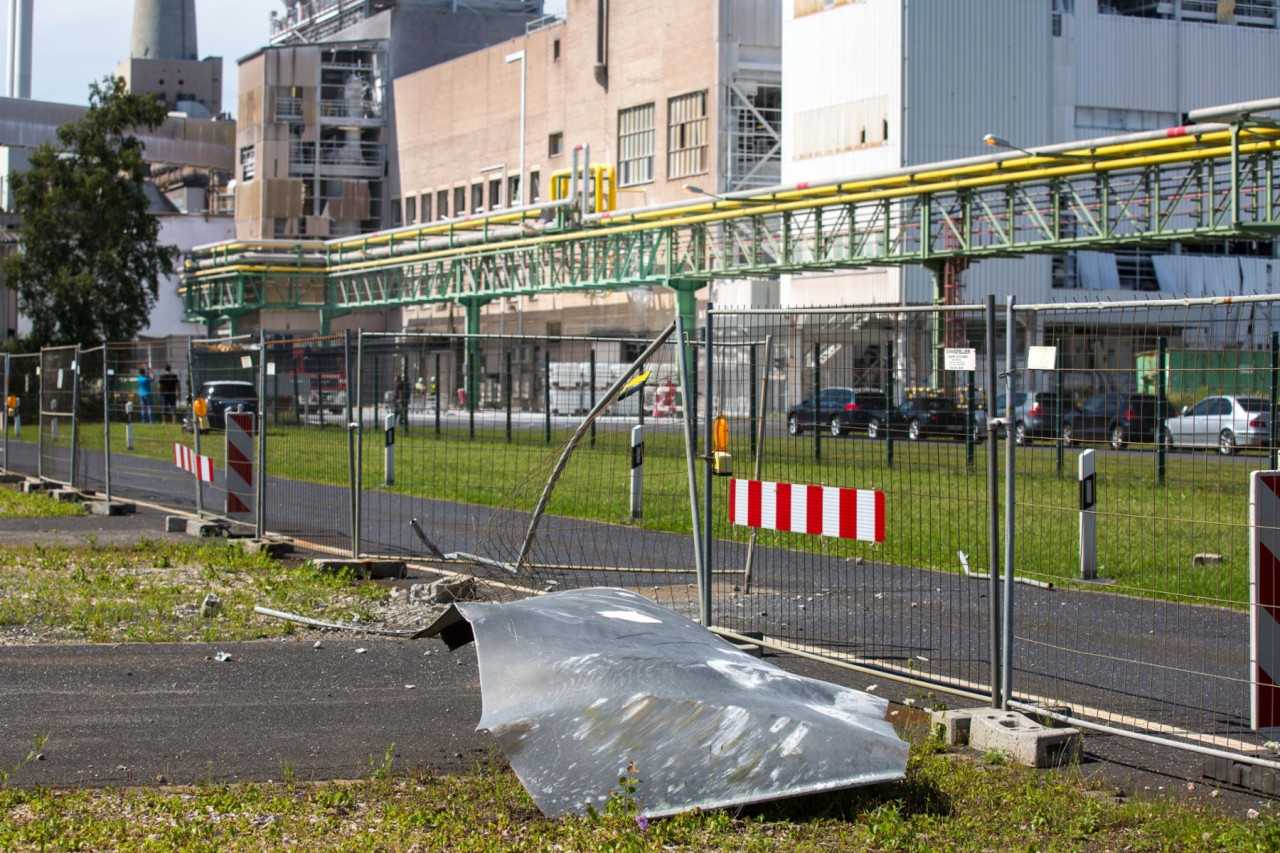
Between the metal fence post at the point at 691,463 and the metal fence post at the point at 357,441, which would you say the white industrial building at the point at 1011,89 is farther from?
the metal fence post at the point at 691,463

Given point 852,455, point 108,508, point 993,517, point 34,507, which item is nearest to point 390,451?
point 108,508

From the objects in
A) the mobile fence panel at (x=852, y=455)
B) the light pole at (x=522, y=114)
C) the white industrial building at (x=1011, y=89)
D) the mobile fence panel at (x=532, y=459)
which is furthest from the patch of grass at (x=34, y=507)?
the light pole at (x=522, y=114)

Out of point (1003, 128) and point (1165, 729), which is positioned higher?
point (1003, 128)

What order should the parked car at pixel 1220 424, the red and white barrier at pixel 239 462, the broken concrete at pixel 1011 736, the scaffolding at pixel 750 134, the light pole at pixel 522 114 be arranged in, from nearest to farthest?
the broken concrete at pixel 1011 736 < the parked car at pixel 1220 424 < the red and white barrier at pixel 239 462 < the scaffolding at pixel 750 134 < the light pole at pixel 522 114

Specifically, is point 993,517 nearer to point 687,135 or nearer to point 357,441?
point 357,441

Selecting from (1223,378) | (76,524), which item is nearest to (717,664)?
(1223,378)

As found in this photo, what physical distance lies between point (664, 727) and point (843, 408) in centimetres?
363

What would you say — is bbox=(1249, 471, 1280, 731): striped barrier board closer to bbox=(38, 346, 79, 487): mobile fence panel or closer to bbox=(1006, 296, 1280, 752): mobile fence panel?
bbox=(1006, 296, 1280, 752): mobile fence panel

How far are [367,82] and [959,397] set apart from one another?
7380 centimetres

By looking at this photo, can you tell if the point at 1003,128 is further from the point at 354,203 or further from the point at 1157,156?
the point at 354,203

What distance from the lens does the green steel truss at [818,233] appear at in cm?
3425

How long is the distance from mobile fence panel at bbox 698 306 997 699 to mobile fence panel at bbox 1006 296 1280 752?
1.34 ft

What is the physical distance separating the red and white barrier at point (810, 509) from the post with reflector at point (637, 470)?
3255mm

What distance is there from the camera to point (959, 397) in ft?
32.7
